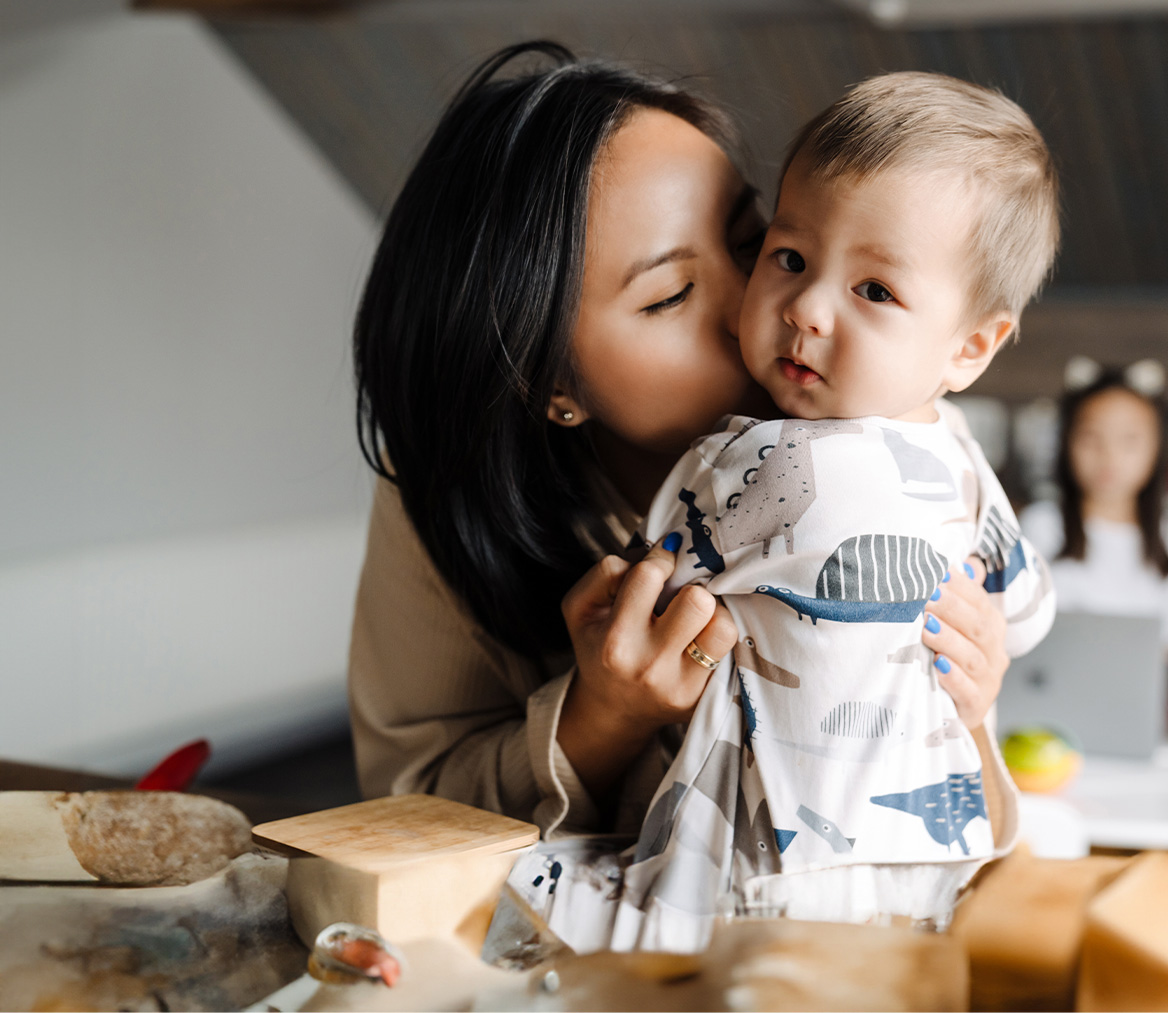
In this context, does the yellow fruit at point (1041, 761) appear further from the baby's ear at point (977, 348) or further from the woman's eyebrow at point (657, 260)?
the woman's eyebrow at point (657, 260)

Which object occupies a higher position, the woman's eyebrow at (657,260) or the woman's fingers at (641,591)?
the woman's eyebrow at (657,260)

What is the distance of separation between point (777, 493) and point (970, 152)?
309 mm

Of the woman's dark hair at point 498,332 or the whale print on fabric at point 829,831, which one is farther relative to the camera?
the woman's dark hair at point 498,332

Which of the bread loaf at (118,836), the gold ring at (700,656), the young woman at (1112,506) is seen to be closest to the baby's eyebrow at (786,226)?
the gold ring at (700,656)

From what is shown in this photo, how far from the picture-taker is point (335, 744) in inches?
164

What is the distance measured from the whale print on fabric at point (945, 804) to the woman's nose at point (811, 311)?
0.35m

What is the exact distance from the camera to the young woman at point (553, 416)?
0.86 metres

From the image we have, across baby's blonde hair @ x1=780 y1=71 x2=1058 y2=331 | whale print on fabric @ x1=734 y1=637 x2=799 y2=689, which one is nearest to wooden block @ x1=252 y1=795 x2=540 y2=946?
whale print on fabric @ x1=734 y1=637 x2=799 y2=689

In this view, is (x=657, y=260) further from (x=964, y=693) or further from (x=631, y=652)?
(x=964, y=693)

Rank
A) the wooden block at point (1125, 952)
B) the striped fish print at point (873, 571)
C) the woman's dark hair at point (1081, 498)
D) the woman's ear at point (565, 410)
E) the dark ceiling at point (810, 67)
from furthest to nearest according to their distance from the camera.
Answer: the woman's dark hair at point (1081, 498) < the dark ceiling at point (810, 67) < the woman's ear at point (565, 410) < the striped fish print at point (873, 571) < the wooden block at point (1125, 952)

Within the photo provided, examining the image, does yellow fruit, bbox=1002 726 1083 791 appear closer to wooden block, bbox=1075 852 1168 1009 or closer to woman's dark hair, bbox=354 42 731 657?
woman's dark hair, bbox=354 42 731 657

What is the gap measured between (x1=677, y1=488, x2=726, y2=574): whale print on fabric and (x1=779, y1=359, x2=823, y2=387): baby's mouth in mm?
122

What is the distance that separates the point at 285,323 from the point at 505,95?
3413 millimetres

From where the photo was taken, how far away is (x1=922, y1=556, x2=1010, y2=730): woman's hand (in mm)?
794
